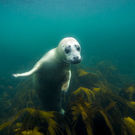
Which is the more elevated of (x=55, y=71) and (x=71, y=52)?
(x=71, y=52)

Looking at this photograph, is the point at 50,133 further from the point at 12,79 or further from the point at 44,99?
the point at 12,79

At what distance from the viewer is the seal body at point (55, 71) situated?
9.57ft

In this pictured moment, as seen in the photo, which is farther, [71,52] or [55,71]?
[55,71]

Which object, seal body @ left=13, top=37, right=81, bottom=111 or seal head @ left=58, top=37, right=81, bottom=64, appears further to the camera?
seal body @ left=13, top=37, right=81, bottom=111

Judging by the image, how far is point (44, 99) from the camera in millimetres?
3789

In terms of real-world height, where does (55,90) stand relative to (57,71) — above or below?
below

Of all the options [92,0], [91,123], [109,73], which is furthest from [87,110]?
[92,0]

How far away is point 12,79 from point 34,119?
820 centimetres

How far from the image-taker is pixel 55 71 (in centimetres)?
321

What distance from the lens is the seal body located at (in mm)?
2918

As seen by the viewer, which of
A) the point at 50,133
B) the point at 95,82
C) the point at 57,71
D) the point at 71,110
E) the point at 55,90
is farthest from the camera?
the point at 95,82

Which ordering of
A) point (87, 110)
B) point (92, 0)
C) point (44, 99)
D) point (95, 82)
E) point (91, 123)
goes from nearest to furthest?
point (91, 123) → point (87, 110) → point (44, 99) → point (95, 82) → point (92, 0)

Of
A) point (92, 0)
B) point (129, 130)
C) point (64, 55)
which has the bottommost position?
point (129, 130)

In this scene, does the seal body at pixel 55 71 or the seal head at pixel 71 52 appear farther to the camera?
the seal body at pixel 55 71
